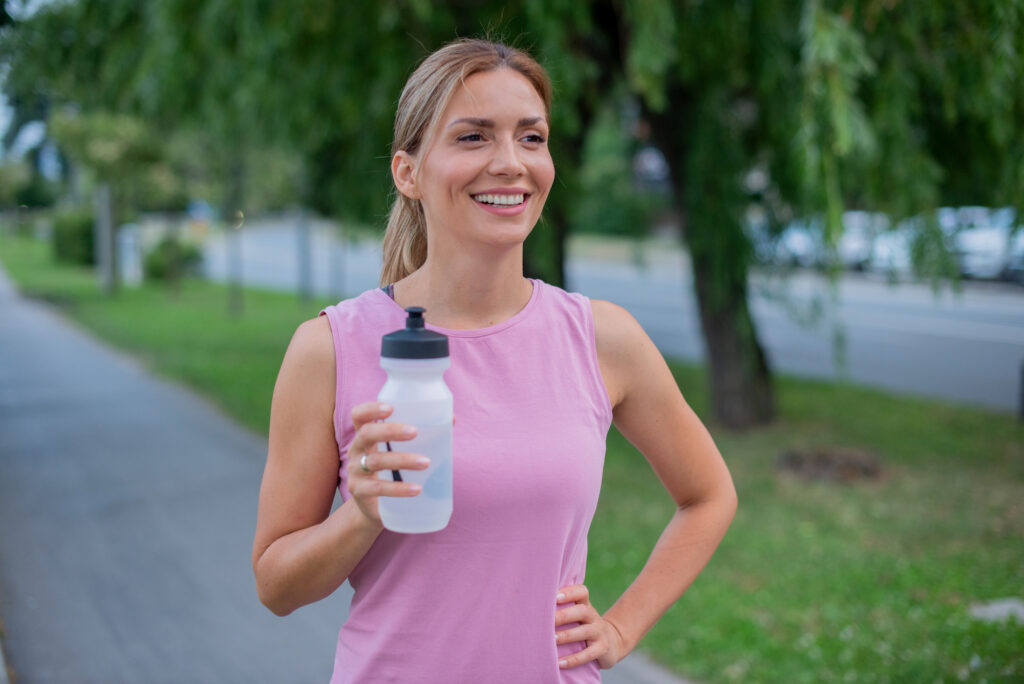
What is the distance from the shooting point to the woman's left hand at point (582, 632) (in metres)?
1.66

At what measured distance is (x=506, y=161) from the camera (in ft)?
5.08

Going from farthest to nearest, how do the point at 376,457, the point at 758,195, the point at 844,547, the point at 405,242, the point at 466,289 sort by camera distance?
the point at 758,195
the point at 844,547
the point at 405,242
the point at 466,289
the point at 376,457

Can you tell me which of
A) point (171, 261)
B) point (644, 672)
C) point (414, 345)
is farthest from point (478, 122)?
point (171, 261)

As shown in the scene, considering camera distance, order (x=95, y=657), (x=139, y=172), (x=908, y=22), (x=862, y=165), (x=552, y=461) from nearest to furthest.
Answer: (x=552, y=461), (x=95, y=657), (x=908, y=22), (x=862, y=165), (x=139, y=172)

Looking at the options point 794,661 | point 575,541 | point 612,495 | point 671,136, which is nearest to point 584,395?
point 575,541

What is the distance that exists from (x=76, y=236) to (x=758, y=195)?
26.2m

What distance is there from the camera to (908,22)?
4449 millimetres

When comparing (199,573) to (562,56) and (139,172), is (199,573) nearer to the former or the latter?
(562,56)

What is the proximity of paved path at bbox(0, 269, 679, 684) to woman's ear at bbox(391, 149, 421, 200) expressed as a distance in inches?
112

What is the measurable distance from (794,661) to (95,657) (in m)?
3.06

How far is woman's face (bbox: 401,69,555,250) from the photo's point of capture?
1560 millimetres

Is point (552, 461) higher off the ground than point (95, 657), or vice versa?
point (552, 461)

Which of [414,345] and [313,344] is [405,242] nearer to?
[313,344]

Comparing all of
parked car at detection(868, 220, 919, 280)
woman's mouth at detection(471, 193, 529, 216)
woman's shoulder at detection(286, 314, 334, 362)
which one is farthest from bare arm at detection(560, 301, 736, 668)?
parked car at detection(868, 220, 919, 280)
